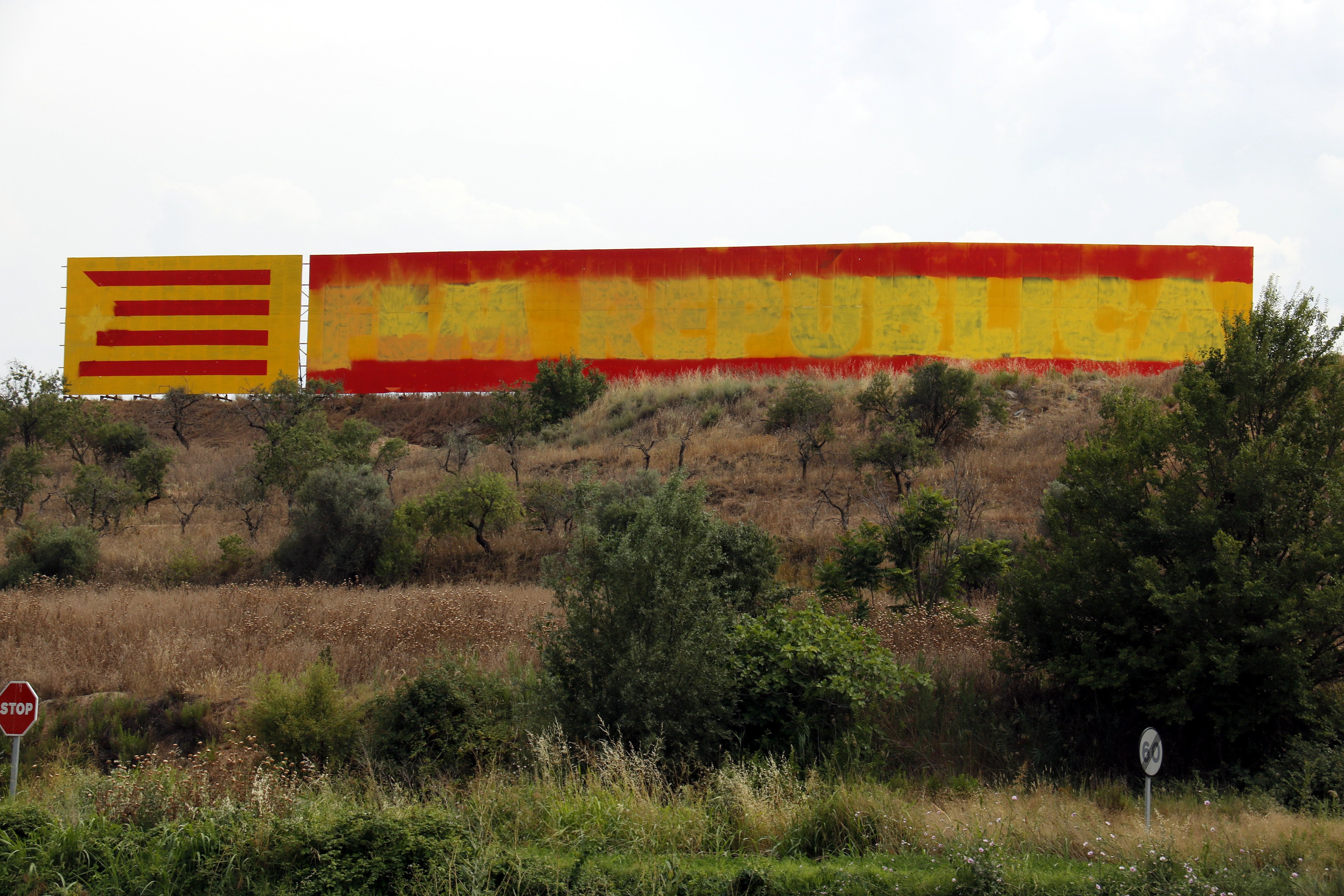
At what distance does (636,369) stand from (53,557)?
2200 cm

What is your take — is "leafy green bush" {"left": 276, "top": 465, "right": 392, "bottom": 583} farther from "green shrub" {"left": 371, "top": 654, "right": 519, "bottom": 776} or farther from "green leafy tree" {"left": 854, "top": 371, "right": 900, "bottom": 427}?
"green leafy tree" {"left": 854, "top": 371, "right": 900, "bottom": 427}

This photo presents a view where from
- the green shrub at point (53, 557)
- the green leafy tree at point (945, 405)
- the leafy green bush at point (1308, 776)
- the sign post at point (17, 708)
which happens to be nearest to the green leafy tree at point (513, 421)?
the green shrub at point (53, 557)

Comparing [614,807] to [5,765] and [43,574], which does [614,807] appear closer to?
[5,765]

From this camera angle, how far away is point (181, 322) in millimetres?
38656

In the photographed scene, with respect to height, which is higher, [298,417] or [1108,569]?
[298,417]

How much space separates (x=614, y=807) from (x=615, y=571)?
2787 mm

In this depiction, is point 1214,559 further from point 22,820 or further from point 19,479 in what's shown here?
point 19,479

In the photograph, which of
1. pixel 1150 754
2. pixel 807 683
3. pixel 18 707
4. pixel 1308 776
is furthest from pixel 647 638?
pixel 1308 776

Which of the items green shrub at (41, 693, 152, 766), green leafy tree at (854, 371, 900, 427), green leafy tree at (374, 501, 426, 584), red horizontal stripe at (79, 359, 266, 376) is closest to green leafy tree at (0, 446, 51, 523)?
green leafy tree at (374, 501, 426, 584)

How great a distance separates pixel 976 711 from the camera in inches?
453

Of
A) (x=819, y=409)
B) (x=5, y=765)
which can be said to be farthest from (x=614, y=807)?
(x=819, y=409)

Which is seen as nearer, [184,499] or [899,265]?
[184,499]

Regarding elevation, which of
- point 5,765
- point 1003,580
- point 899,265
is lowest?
point 5,765

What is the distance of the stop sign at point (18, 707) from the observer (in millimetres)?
8844
